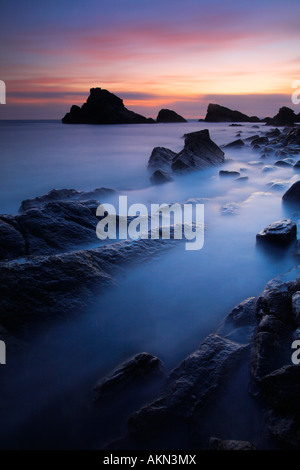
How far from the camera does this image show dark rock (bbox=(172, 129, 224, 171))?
1115cm

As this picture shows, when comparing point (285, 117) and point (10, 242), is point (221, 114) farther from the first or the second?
point (10, 242)

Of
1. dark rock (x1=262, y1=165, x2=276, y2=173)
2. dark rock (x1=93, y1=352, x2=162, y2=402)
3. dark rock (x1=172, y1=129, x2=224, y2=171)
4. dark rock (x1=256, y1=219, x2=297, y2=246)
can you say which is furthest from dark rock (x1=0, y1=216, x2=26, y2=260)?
dark rock (x1=262, y1=165, x2=276, y2=173)

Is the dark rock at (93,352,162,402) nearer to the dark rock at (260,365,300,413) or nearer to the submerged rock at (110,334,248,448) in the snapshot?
the submerged rock at (110,334,248,448)

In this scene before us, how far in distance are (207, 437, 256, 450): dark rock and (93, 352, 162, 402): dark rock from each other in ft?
2.43

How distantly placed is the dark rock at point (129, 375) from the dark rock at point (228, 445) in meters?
0.74

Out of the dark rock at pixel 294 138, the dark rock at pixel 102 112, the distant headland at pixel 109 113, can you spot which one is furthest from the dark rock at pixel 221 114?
the dark rock at pixel 294 138

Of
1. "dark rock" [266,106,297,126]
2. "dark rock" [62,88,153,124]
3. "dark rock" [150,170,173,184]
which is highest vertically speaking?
"dark rock" [62,88,153,124]

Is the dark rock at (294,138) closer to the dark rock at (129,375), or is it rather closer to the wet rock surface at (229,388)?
the wet rock surface at (229,388)

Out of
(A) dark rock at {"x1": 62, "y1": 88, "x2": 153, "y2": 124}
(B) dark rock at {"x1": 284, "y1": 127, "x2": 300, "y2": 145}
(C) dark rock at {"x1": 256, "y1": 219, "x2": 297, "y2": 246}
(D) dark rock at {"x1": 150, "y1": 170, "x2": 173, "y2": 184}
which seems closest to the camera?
(C) dark rock at {"x1": 256, "y1": 219, "x2": 297, "y2": 246}

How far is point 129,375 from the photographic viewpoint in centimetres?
254

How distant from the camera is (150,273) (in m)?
4.24

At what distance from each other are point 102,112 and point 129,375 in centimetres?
7381
